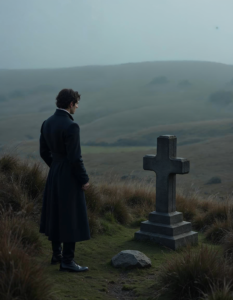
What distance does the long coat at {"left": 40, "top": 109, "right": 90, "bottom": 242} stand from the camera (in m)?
4.99

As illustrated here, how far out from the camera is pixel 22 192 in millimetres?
7008

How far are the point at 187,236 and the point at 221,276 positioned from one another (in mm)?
2622

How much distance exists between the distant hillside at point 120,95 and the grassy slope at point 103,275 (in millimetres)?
89838

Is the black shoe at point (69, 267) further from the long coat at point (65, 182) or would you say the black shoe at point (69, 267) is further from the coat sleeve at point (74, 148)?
the coat sleeve at point (74, 148)

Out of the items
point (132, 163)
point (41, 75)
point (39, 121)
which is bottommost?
point (132, 163)

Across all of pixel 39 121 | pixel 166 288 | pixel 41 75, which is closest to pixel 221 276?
pixel 166 288

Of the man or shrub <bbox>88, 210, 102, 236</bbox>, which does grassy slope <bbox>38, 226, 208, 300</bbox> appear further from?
the man

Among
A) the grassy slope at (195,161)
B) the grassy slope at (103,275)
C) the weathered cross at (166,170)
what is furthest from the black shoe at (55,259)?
the grassy slope at (195,161)

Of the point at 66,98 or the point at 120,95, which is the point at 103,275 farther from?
the point at 120,95

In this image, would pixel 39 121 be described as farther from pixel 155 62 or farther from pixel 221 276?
pixel 221 276

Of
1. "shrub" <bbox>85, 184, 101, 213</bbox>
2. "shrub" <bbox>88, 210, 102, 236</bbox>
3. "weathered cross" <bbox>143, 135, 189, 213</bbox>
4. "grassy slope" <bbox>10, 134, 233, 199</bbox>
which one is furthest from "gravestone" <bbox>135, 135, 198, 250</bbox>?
"grassy slope" <bbox>10, 134, 233, 199</bbox>

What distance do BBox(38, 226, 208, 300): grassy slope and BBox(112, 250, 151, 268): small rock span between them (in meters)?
0.07

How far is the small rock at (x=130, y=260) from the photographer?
5551 mm

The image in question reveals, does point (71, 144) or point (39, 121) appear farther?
point (39, 121)
